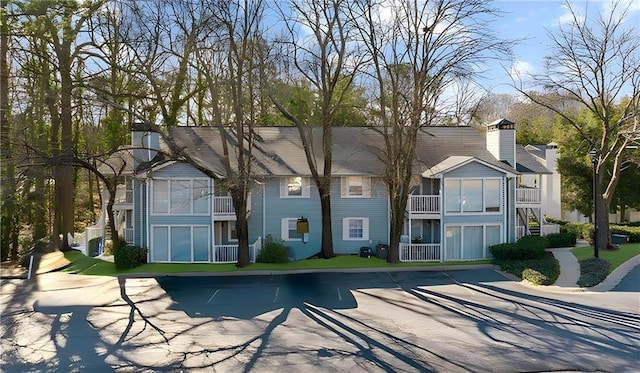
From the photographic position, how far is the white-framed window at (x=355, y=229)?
25.8 meters

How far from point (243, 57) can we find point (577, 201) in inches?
1053

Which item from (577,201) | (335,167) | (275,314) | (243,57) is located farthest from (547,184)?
(275,314)

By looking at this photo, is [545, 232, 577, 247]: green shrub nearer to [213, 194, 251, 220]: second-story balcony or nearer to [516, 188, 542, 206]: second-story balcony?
[516, 188, 542, 206]: second-story balcony

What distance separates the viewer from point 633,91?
24.2m

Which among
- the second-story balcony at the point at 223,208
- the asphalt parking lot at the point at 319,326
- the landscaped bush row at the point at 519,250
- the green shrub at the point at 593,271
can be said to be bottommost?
the asphalt parking lot at the point at 319,326

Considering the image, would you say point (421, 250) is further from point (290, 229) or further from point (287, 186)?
point (287, 186)

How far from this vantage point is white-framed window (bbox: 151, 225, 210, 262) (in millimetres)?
23984

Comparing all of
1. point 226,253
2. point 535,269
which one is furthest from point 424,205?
point 226,253

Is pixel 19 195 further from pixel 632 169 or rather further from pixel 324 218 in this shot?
pixel 632 169

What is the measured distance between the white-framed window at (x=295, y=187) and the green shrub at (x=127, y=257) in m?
7.57

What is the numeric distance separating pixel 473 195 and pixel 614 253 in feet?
22.8

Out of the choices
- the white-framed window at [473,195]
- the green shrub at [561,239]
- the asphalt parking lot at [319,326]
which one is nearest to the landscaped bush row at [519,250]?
the white-framed window at [473,195]

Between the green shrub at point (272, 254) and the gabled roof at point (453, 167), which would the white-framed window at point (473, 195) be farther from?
the green shrub at point (272, 254)

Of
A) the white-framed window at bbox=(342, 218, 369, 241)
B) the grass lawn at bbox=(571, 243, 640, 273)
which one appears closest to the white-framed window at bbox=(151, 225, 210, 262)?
the white-framed window at bbox=(342, 218, 369, 241)
